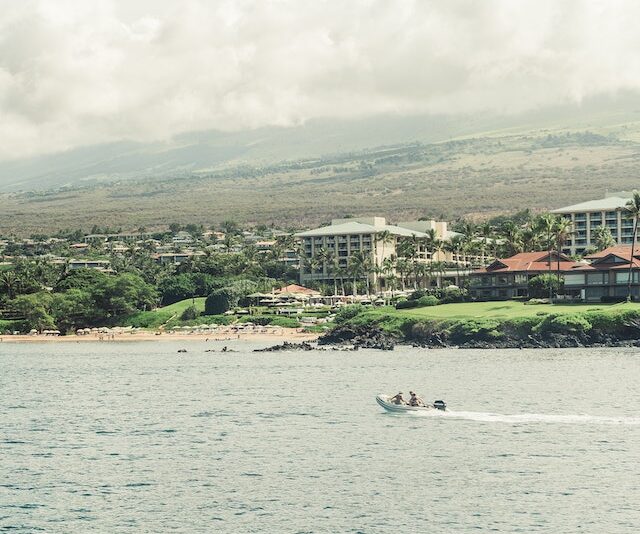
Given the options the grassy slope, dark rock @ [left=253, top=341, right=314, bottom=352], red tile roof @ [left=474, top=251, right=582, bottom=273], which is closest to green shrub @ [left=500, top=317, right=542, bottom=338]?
dark rock @ [left=253, top=341, right=314, bottom=352]

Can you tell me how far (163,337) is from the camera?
17050cm

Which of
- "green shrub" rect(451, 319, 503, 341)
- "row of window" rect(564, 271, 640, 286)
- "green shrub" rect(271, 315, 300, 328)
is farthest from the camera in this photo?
"green shrub" rect(271, 315, 300, 328)

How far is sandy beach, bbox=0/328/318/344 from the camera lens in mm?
163875

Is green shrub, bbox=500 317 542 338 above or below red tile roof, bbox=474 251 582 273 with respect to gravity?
below

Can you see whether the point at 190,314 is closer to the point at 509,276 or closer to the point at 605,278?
the point at 509,276

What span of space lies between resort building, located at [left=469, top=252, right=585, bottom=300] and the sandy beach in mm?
22363

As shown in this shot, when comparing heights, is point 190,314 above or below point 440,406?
below

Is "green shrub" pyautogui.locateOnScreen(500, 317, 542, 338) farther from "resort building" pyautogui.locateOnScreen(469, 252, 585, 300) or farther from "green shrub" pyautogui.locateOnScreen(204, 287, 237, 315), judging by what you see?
"green shrub" pyautogui.locateOnScreen(204, 287, 237, 315)

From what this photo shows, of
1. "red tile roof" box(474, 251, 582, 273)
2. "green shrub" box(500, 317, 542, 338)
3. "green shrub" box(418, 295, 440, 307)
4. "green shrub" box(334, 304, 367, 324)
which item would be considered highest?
"red tile roof" box(474, 251, 582, 273)

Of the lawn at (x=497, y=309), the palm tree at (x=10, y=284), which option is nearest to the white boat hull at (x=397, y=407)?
the lawn at (x=497, y=309)

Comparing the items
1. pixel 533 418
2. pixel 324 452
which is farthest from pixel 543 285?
pixel 324 452

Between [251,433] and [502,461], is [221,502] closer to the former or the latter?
[502,461]

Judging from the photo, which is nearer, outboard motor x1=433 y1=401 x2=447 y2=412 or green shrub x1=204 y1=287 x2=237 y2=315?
outboard motor x1=433 y1=401 x2=447 y2=412

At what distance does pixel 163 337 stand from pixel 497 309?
50.1 m
